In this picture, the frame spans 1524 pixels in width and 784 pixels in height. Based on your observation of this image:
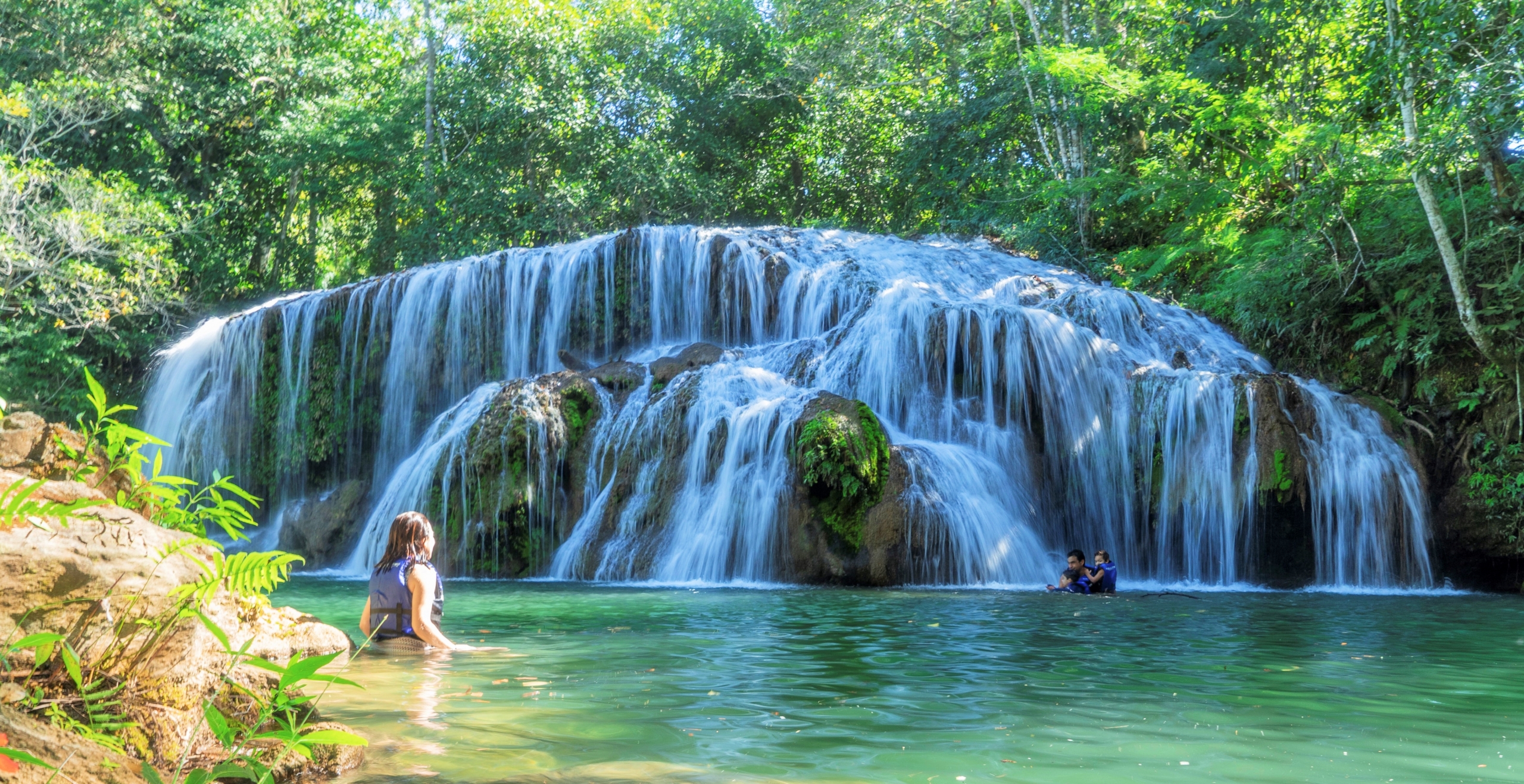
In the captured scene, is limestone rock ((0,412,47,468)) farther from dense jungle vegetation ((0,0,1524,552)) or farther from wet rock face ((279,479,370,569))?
dense jungle vegetation ((0,0,1524,552))

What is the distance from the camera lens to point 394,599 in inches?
252

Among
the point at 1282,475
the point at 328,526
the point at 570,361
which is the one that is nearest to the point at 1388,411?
the point at 1282,475

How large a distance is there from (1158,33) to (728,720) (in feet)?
69.9

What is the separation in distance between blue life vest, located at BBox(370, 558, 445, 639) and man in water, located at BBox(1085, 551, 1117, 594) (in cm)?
694

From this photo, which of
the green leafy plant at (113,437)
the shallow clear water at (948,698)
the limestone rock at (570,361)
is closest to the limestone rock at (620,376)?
the limestone rock at (570,361)

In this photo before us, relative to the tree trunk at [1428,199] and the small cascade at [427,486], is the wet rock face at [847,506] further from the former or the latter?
the tree trunk at [1428,199]

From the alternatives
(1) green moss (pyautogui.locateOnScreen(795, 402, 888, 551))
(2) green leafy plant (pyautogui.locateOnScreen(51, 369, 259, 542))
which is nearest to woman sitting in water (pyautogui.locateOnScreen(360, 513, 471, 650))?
(2) green leafy plant (pyautogui.locateOnScreen(51, 369, 259, 542))

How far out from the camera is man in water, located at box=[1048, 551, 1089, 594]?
10.9 m

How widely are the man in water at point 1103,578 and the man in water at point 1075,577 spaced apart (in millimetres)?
54

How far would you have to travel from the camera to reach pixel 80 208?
71.3 ft

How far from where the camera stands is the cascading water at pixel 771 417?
13.0 m

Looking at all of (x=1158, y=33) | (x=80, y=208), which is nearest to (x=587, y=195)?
(x=80, y=208)

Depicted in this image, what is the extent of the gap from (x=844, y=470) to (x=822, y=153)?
22.1 meters

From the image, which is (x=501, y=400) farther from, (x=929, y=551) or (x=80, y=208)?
(x=80, y=208)
